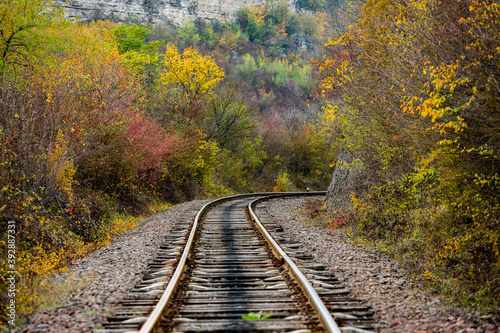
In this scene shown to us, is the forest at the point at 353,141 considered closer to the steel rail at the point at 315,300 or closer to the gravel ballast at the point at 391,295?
the gravel ballast at the point at 391,295

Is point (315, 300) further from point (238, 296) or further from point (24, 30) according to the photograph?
point (24, 30)

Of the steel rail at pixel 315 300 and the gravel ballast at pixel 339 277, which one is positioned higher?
the steel rail at pixel 315 300

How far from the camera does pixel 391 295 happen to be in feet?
19.9

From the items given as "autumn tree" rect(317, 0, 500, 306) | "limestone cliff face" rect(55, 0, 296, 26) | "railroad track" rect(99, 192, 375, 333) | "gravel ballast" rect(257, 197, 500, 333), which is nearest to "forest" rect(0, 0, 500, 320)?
"autumn tree" rect(317, 0, 500, 306)

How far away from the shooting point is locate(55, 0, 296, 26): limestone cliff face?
11831 centimetres

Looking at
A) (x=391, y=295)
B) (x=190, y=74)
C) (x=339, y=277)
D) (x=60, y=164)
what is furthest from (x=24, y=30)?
(x=190, y=74)

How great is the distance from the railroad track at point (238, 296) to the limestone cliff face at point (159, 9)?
394 ft

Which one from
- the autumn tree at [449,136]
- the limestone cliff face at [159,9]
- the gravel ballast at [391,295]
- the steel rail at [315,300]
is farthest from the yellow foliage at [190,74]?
the limestone cliff face at [159,9]

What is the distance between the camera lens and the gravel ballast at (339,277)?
492cm

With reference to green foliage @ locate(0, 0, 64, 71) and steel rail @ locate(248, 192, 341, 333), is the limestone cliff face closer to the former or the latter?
green foliage @ locate(0, 0, 64, 71)

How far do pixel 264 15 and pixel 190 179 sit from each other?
4803 inches

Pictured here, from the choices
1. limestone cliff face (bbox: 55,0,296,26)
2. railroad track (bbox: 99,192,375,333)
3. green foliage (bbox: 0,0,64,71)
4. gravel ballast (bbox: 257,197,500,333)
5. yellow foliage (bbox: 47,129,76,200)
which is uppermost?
limestone cliff face (bbox: 55,0,296,26)

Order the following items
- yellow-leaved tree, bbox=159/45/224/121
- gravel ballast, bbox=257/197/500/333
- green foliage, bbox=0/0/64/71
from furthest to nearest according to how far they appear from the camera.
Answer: yellow-leaved tree, bbox=159/45/224/121 < green foliage, bbox=0/0/64/71 < gravel ballast, bbox=257/197/500/333

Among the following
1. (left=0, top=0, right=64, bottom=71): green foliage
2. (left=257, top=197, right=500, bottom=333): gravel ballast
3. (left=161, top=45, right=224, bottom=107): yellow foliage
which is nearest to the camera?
(left=257, top=197, right=500, bottom=333): gravel ballast
